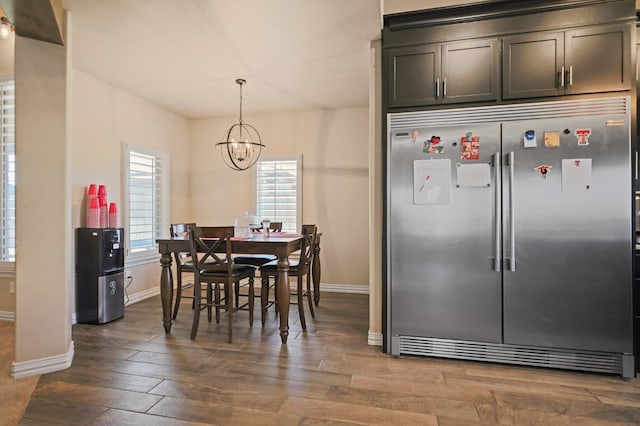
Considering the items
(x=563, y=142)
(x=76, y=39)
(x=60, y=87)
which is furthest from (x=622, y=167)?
(x=76, y=39)

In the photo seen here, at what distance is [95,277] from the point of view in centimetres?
362

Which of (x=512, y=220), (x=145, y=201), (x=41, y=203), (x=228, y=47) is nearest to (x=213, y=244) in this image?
(x=41, y=203)

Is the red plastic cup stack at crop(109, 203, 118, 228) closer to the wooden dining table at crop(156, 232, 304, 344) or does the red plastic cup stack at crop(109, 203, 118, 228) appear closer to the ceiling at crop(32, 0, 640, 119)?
the wooden dining table at crop(156, 232, 304, 344)

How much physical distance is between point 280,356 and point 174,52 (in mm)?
2984

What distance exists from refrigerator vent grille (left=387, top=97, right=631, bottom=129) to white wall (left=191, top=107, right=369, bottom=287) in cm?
219

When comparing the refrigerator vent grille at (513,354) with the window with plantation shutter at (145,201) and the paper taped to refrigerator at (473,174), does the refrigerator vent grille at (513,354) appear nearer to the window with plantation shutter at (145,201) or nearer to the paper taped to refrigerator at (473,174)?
the paper taped to refrigerator at (473,174)

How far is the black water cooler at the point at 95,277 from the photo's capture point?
3605 mm

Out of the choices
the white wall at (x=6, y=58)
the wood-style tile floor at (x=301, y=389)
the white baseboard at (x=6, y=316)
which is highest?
the white wall at (x=6, y=58)

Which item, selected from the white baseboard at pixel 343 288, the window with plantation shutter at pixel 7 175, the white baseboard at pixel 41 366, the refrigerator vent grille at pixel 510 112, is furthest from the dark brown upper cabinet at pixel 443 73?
the window with plantation shutter at pixel 7 175

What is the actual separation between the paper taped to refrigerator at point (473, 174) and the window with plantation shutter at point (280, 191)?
290 cm

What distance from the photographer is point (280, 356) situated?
2791mm

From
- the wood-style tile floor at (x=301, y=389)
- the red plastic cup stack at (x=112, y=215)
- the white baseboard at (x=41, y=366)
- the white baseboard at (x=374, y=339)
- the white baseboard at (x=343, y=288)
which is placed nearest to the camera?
the wood-style tile floor at (x=301, y=389)

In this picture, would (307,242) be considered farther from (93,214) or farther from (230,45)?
(93,214)

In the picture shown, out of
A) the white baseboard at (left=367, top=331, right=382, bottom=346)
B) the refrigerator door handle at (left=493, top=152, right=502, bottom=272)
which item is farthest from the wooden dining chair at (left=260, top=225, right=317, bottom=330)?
the refrigerator door handle at (left=493, top=152, right=502, bottom=272)
